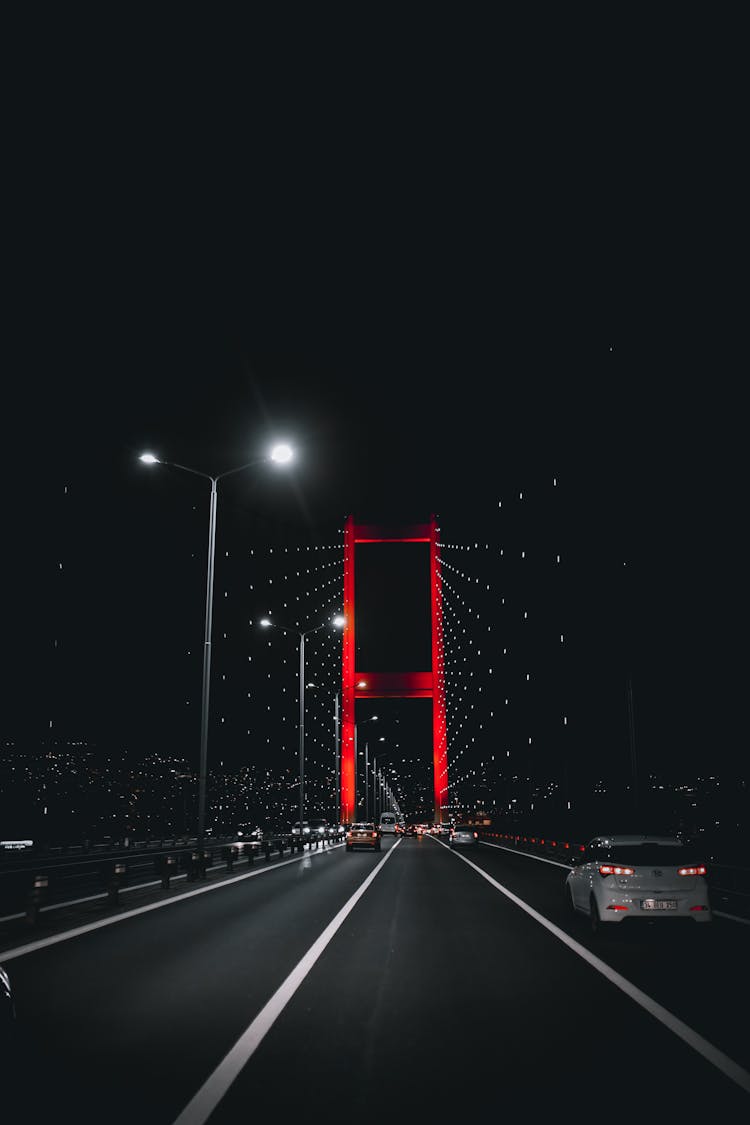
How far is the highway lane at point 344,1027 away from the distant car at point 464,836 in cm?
3361

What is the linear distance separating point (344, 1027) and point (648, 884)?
17.8ft

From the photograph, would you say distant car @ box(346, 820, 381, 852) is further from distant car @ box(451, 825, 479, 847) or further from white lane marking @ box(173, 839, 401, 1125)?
white lane marking @ box(173, 839, 401, 1125)

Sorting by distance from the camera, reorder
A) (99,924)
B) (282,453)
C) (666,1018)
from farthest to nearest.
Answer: (282,453) < (99,924) < (666,1018)

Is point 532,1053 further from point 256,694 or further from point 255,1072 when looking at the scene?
point 256,694

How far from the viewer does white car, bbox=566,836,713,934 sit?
10961mm

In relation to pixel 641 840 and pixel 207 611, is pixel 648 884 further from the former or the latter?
pixel 207 611

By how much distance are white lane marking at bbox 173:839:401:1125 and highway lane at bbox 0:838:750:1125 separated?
2 centimetres

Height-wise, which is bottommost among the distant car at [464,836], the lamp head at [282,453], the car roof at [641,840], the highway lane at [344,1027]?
the distant car at [464,836]

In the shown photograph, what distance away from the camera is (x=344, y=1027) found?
6848 millimetres

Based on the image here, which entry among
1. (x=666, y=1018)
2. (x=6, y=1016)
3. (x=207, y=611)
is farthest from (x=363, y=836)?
(x=6, y=1016)

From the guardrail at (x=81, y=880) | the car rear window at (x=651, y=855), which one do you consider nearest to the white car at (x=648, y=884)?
the car rear window at (x=651, y=855)

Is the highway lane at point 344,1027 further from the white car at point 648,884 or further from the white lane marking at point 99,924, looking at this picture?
the white car at point 648,884

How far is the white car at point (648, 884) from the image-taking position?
11.0 metres

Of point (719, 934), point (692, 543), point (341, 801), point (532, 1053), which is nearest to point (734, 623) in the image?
point (692, 543)
